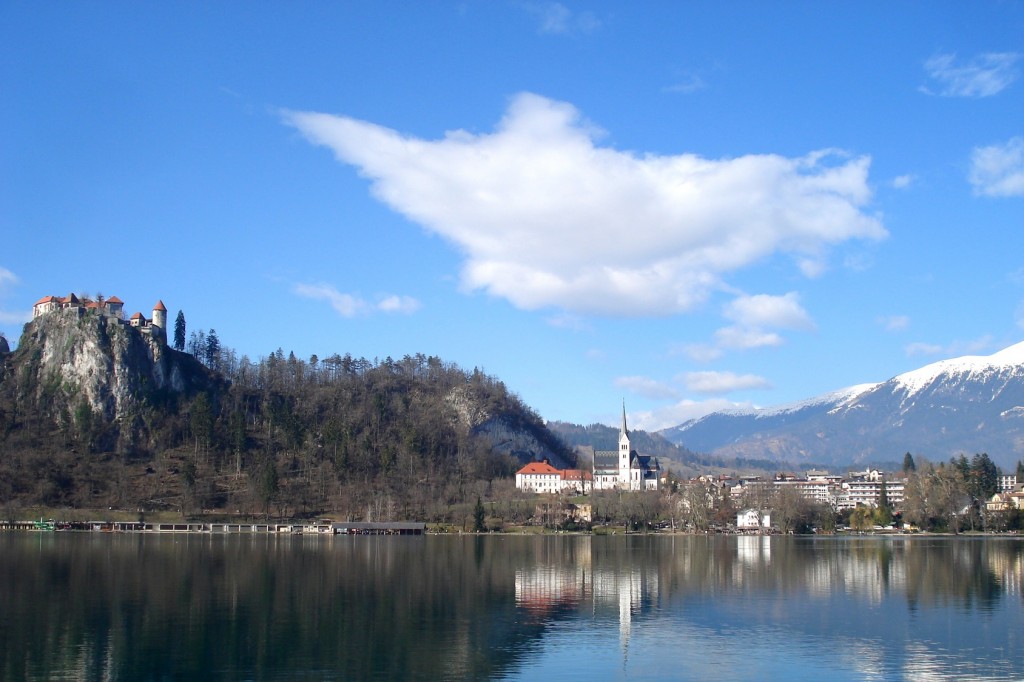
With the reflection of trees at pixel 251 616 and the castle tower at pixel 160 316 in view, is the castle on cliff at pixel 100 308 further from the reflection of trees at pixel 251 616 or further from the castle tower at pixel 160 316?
the reflection of trees at pixel 251 616

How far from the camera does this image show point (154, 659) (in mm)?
32500

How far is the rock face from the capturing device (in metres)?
171

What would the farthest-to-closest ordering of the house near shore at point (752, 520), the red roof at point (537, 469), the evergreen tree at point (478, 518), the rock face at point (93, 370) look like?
the red roof at point (537, 469), the rock face at point (93, 370), the house near shore at point (752, 520), the evergreen tree at point (478, 518)

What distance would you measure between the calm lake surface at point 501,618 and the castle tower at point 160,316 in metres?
123

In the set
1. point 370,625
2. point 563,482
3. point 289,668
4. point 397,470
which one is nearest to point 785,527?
point 563,482

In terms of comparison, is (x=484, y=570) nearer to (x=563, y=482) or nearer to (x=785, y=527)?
(x=785, y=527)

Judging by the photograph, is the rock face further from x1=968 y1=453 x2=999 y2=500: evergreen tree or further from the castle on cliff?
x1=968 y1=453 x2=999 y2=500: evergreen tree

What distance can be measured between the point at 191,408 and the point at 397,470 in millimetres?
41816

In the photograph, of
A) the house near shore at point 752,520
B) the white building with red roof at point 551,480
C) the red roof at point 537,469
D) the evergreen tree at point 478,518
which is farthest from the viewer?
the red roof at point 537,469

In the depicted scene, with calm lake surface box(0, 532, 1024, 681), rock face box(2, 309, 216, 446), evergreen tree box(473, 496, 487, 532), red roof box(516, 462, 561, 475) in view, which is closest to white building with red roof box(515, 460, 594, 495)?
red roof box(516, 462, 561, 475)

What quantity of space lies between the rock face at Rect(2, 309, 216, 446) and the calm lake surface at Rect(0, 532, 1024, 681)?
329 ft

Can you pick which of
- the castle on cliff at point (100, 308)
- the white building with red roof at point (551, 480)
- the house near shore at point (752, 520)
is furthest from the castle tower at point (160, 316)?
the house near shore at point (752, 520)

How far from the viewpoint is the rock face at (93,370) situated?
17125 centimetres

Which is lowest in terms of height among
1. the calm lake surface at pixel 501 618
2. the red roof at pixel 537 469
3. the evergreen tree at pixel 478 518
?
the evergreen tree at pixel 478 518
